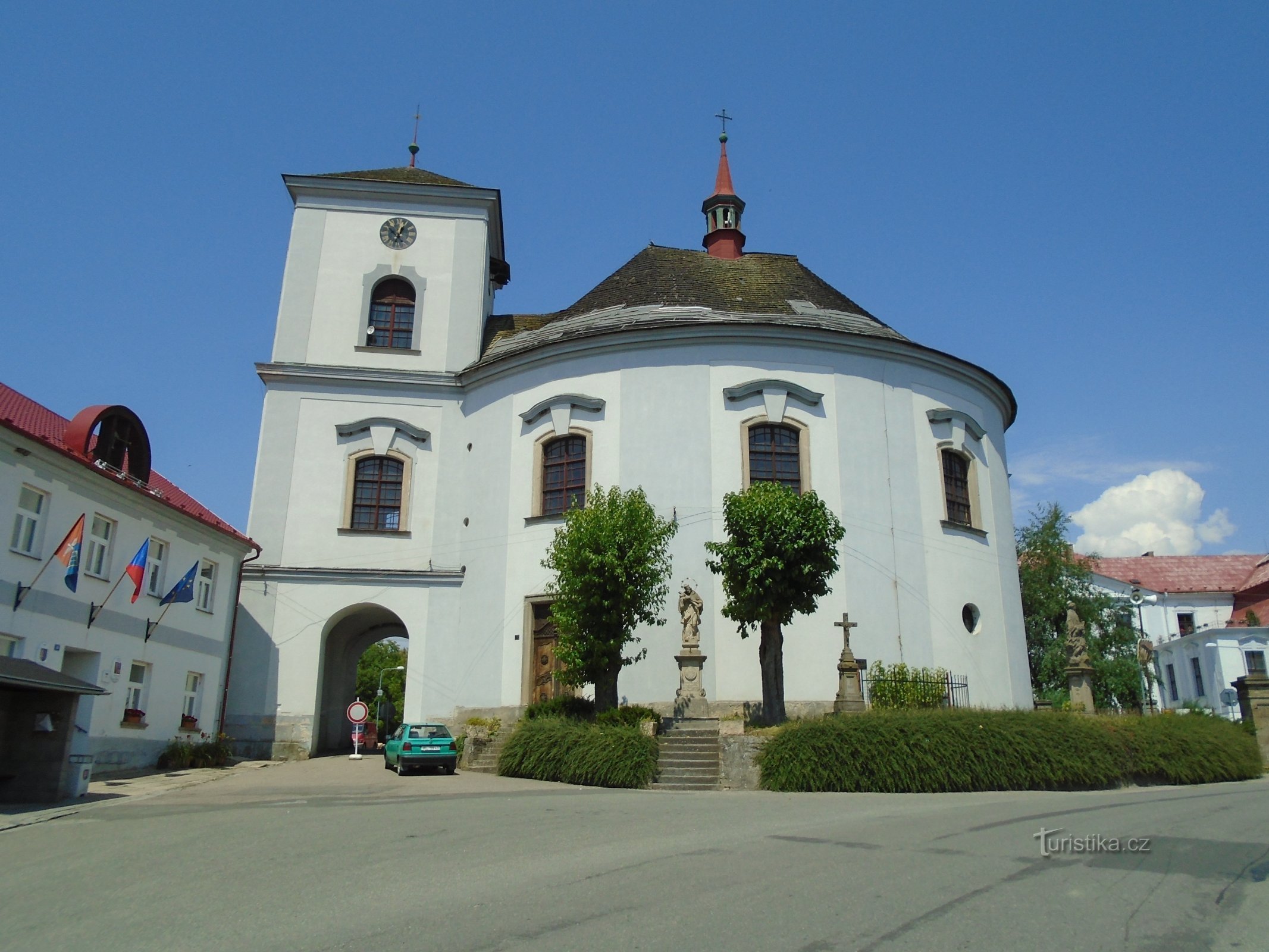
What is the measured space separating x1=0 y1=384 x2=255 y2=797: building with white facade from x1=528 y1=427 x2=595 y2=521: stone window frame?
24.2ft

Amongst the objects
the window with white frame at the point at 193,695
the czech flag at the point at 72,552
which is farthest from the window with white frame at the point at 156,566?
the czech flag at the point at 72,552

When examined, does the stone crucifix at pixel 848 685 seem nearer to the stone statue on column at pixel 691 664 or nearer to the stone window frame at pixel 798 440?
the stone statue on column at pixel 691 664

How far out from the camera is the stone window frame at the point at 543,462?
76.8 ft

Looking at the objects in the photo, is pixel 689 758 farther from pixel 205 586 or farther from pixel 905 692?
pixel 205 586

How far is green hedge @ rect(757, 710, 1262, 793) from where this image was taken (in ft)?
50.1

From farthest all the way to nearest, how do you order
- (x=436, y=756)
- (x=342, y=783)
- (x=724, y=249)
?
(x=724, y=249) < (x=436, y=756) < (x=342, y=783)

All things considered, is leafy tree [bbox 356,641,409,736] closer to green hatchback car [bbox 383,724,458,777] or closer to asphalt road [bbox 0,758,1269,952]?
green hatchback car [bbox 383,724,458,777]

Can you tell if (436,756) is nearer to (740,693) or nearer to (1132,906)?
(740,693)

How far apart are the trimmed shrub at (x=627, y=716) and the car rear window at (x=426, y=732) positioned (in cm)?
338

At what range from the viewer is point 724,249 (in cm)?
3150

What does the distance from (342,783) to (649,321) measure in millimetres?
12962

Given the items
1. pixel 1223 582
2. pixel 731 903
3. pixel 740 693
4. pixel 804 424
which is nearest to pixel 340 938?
pixel 731 903

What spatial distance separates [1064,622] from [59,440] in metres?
37.1

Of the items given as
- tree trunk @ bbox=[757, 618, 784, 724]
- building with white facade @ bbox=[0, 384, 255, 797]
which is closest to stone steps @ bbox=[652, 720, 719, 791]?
tree trunk @ bbox=[757, 618, 784, 724]
